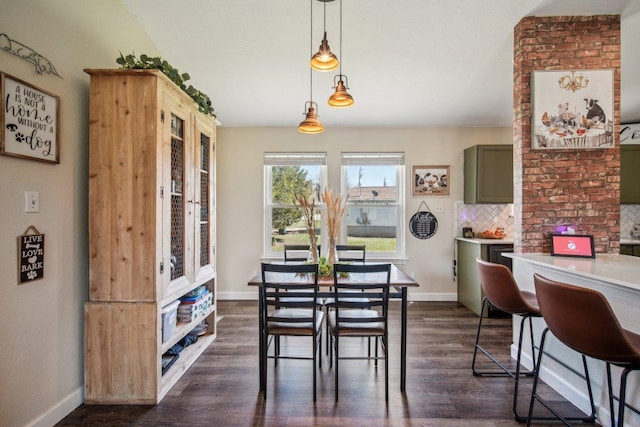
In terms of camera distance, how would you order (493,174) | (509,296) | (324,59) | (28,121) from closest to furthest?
(28,121)
(324,59)
(509,296)
(493,174)

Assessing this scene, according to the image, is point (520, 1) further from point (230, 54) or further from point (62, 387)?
point (62, 387)

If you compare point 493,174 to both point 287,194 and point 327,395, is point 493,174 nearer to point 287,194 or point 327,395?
point 287,194

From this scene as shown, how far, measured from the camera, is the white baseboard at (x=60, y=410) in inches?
73.1

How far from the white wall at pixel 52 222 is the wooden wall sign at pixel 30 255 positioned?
26mm

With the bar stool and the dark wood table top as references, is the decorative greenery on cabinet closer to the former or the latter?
the dark wood table top

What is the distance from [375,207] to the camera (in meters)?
4.82

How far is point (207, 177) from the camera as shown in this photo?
3.12 m

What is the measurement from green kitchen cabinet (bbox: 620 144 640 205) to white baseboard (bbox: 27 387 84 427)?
6.17 m

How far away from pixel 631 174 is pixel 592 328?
422cm

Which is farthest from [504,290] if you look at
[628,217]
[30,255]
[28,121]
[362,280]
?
[628,217]

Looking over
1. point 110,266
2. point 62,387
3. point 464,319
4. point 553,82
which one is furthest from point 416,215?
point 62,387

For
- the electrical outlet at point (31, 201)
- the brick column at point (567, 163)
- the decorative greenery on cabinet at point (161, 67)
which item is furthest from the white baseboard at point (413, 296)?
the electrical outlet at point (31, 201)

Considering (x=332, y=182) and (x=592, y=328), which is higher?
(x=332, y=182)

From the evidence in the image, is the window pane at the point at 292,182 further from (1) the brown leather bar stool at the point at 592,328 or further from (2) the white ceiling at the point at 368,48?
(1) the brown leather bar stool at the point at 592,328
